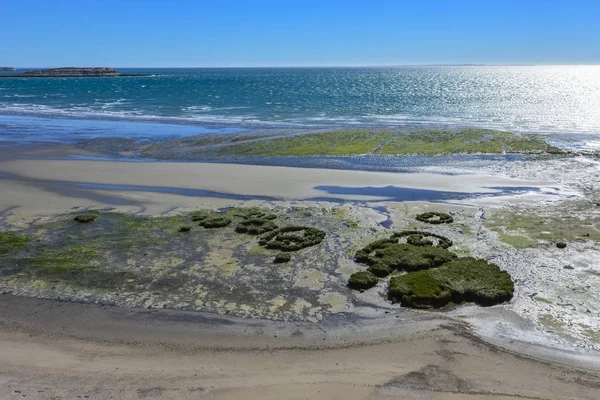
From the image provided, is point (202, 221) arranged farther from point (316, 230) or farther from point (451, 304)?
point (451, 304)

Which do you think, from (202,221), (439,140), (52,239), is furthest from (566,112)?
(52,239)

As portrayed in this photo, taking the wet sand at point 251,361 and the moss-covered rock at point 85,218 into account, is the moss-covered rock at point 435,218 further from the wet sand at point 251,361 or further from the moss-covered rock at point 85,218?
the moss-covered rock at point 85,218

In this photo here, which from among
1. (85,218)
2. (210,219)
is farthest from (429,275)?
(85,218)

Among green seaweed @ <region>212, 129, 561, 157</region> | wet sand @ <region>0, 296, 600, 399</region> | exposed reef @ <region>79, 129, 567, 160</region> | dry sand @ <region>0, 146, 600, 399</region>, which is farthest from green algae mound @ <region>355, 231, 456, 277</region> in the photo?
green seaweed @ <region>212, 129, 561, 157</region>

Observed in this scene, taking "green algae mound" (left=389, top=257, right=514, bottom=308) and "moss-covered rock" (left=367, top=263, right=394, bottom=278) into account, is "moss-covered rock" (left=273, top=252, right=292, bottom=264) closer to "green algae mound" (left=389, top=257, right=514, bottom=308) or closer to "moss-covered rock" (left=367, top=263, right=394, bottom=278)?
"moss-covered rock" (left=367, top=263, right=394, bottom=278)

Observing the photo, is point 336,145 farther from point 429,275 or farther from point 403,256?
point 429,275

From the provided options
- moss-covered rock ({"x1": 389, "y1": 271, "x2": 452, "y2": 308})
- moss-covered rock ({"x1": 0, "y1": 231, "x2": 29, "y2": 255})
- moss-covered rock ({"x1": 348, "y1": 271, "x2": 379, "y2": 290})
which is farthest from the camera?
moss-covered rock ({"x1": 0, "y1": 231, "x2": 29, "y2": 255})
